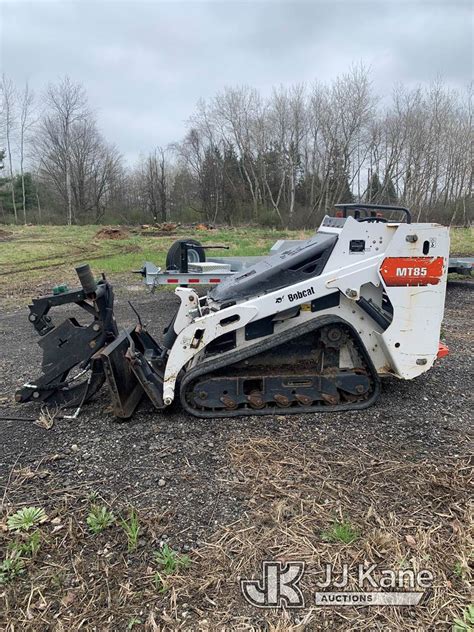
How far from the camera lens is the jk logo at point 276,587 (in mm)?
2104

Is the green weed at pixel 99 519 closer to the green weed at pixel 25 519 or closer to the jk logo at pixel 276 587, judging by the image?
the green weed at pixel 25 519

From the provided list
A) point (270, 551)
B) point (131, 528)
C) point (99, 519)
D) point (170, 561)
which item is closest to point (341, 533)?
point (270, 551)

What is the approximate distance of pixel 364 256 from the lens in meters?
3.81

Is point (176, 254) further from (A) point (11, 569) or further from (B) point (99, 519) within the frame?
(A) point (11, 569)

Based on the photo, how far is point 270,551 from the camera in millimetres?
2373

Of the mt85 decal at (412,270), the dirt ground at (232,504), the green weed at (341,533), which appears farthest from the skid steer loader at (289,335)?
the green weed at (341,533)

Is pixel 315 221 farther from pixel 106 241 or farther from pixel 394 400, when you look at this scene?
pixel 394 400

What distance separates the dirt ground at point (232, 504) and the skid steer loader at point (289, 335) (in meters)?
0.20

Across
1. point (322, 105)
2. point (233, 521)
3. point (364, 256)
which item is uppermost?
point (322, 105)

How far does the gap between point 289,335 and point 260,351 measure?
10.2 inches

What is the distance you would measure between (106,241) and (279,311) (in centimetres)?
1811

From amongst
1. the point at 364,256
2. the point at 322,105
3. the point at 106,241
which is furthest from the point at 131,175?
the point at 364,256

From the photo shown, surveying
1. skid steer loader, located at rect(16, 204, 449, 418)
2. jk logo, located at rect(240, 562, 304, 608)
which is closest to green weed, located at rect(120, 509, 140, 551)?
jk logo, located at rect(240, 562, 304, 608)

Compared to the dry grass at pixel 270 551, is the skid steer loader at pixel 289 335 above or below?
above
